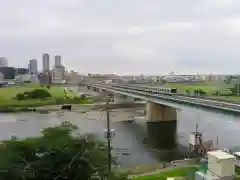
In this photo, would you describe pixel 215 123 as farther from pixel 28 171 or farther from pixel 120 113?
pixel 28 171

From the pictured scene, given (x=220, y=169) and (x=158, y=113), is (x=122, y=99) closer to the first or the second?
(x=158, y=113)

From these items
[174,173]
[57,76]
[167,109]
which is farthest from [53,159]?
[57,76]

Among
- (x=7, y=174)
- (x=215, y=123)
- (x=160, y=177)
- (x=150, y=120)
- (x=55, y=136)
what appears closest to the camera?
(x=7, y=174)

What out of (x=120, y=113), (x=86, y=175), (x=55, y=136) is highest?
(x=55, y=136)

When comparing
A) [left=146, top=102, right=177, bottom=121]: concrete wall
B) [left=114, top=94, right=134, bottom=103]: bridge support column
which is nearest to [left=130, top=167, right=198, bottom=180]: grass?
[left=146, top=102, right=177, bottom=121]: concrete wall

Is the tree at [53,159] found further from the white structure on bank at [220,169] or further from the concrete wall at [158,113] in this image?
the concrete wall at [158,113]

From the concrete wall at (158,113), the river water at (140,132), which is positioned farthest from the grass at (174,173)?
the concrete wall at (158,113)

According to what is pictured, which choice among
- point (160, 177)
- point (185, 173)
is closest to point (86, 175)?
point (160, 177)
